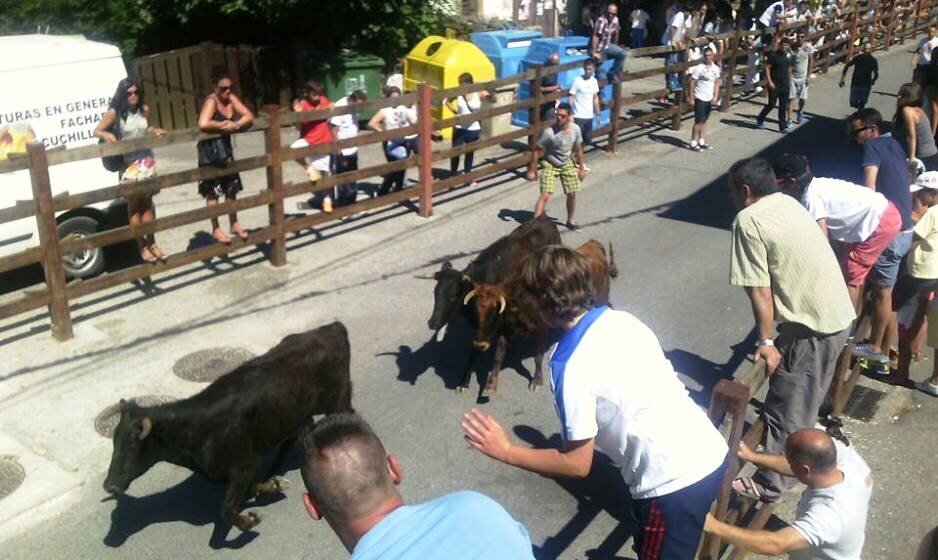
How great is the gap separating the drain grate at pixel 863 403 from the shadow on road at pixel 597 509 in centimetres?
215

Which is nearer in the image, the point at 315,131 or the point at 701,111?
the point at 315,131

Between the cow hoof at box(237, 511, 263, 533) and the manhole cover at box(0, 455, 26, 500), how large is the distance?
1.63 m

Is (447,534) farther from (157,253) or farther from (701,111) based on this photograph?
(701,111)

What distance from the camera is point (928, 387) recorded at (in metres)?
7.09

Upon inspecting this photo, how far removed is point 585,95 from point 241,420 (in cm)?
964

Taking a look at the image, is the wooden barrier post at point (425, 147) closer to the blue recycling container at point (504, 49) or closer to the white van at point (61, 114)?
the white van at point (61, 114)

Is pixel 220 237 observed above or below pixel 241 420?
above

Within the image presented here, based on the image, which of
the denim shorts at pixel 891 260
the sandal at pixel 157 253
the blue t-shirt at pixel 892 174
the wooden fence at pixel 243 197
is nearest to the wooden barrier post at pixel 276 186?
the wooden fence at pixel 243 197

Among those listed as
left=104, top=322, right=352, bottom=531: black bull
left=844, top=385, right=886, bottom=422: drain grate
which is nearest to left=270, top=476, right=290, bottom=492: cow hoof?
left=104, top=322, right=352, bottom=531: black bull

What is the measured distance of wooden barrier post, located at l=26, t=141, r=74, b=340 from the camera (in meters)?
7.29

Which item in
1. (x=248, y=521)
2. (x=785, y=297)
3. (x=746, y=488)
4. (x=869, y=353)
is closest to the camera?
(x=746, y=488)

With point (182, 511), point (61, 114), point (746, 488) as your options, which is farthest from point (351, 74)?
point (746, 488)

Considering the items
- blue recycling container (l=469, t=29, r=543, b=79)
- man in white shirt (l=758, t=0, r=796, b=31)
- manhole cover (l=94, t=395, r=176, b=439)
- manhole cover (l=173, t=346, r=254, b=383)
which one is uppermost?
man in white shirt (l=758, t=0, r=796, b=31)

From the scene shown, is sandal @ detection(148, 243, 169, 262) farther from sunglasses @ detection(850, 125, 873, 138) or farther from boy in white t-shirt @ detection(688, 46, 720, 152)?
boy in white t-shirt @ detection(688, 46, 720, 152)
